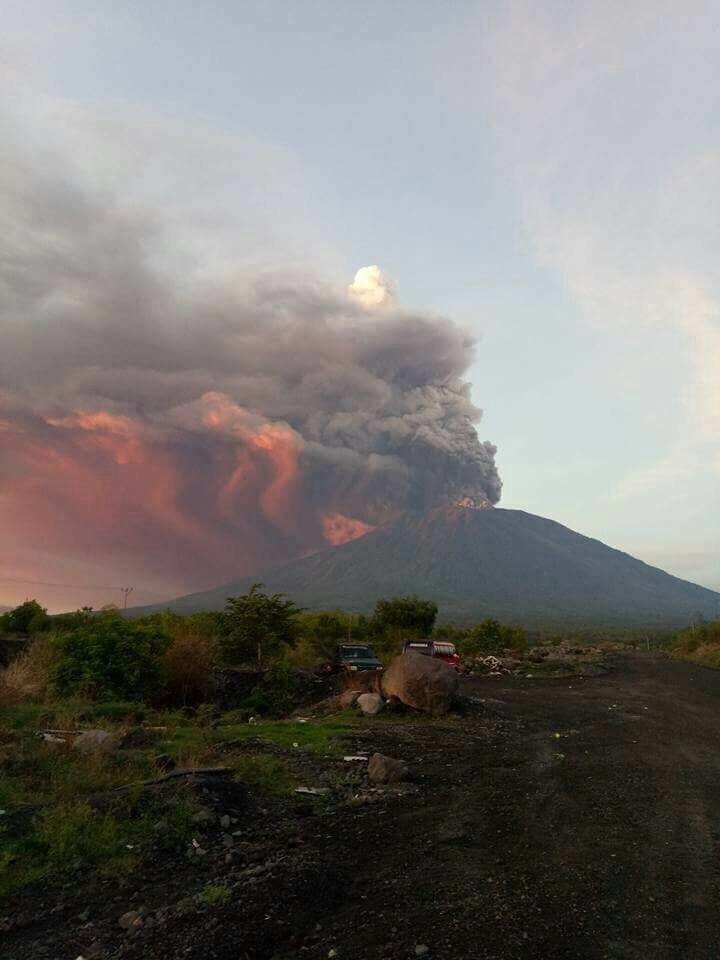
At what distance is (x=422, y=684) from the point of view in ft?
62.0

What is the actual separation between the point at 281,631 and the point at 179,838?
20115 millimetres

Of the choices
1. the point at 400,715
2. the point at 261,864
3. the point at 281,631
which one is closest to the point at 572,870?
the point at 261,864

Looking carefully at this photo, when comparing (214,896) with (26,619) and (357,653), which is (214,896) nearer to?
(357,653)

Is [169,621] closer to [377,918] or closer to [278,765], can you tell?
[278,765]

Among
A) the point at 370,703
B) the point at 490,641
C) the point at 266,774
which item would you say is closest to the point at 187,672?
the point at 370,703

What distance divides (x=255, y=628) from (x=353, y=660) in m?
4.86

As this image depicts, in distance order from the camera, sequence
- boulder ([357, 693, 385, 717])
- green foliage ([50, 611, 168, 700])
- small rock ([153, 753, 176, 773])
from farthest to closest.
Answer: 1. boulder ([357, 693, 385, 717])
2. green foliage ([50, 611, 168, 700])
3. small rock ([153, 753, 176, 773])

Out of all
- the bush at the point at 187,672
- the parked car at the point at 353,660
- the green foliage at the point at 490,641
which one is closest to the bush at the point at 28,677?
the bush at the point at 187,672

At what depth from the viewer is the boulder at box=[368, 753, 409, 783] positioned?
11195mm

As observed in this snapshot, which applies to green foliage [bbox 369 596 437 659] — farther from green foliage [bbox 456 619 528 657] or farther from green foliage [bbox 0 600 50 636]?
green foliage [bbox 0 600 50 636]

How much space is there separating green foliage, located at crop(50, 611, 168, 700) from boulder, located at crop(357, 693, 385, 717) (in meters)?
Answer: 6.75

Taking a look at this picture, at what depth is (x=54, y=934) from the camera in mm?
5832

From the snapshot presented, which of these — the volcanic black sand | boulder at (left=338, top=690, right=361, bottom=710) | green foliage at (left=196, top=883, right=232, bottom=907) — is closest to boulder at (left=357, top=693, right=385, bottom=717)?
boulder at (left=338, top=690, right=361, bottom=710)

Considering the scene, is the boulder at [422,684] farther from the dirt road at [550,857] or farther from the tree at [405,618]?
the tree at [405,618]
